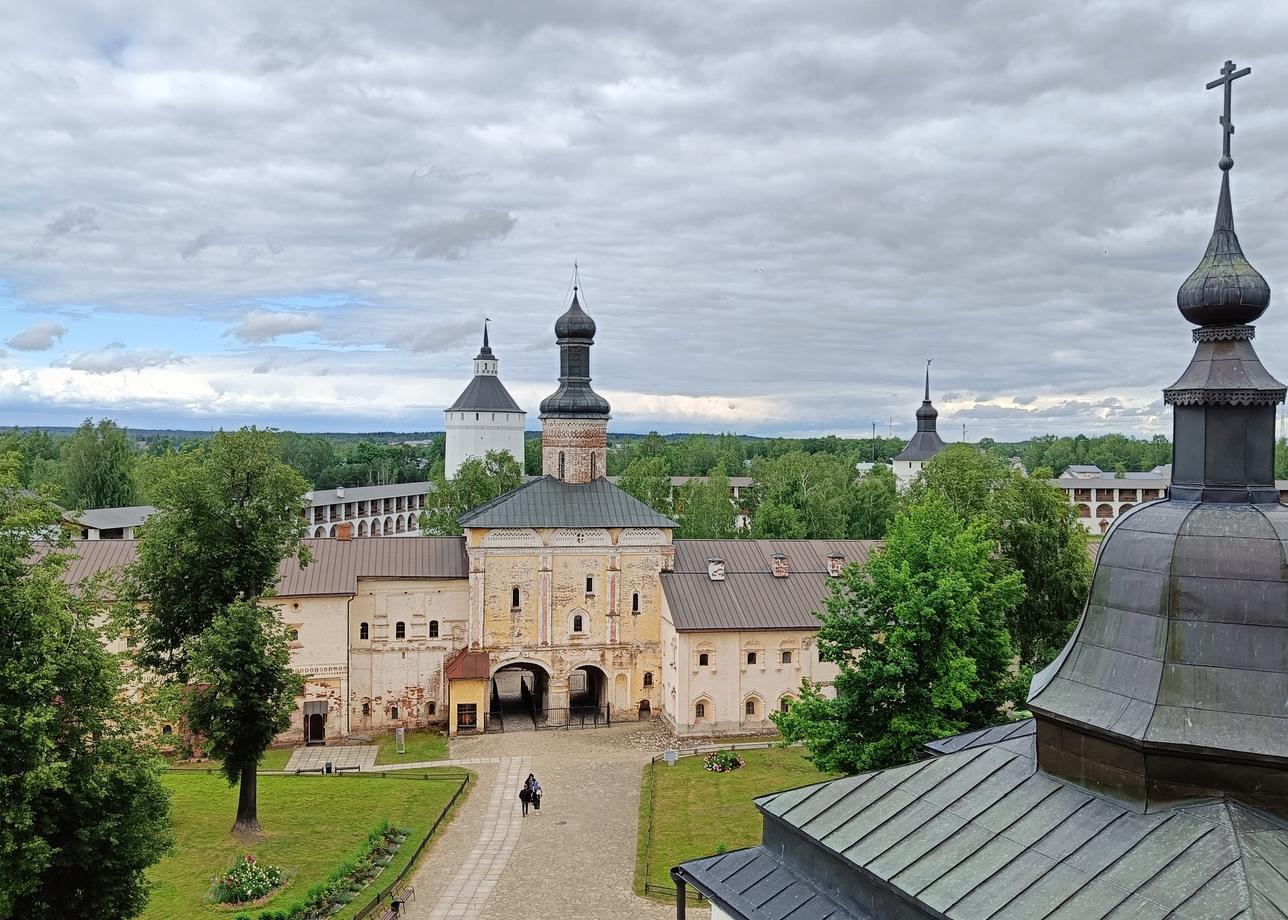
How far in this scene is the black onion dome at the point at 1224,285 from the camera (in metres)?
10.1

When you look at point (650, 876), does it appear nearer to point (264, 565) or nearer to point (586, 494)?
point (264, 565)

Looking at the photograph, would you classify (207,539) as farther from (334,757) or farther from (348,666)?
(348,666)

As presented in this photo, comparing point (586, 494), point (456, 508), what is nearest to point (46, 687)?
point (586, 494)

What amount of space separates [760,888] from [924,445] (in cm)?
7098

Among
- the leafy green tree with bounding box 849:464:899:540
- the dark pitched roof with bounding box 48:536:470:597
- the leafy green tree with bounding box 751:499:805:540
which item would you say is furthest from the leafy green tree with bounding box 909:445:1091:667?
the leafy green tree with bounding box 849:464:899:540

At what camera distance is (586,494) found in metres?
38.3

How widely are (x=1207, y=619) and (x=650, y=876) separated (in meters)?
16.0

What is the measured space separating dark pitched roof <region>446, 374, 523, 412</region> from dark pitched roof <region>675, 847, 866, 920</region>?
6735 centimetres

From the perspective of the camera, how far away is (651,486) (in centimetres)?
5969

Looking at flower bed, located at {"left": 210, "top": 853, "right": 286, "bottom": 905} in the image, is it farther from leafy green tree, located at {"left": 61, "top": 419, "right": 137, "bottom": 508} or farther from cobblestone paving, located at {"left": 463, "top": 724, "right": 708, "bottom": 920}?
leafy green tree, located at {"left": 61, "top": 419, "right": 137, "bottom": 508}

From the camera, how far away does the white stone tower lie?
3076 inches

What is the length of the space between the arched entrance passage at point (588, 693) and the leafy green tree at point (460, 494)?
503 inches

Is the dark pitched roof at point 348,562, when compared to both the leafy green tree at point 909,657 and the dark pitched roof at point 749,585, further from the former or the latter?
the leafy green tree at point 909,657

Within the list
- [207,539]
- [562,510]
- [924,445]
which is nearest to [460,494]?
[562,510]
